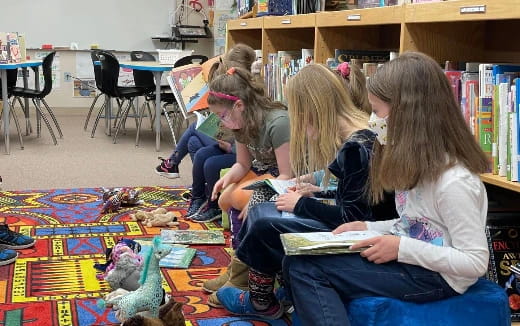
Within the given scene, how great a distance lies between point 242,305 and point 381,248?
2.54ft

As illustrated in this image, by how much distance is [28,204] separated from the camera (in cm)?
375

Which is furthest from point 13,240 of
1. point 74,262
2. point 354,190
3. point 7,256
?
point 354,190

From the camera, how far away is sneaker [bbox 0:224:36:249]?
2.88 m

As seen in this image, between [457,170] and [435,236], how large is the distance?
16cm

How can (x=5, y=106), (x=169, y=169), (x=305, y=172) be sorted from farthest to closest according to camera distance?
(x=5, y=106) < (x=169, y=169) < (x=305, y=172)

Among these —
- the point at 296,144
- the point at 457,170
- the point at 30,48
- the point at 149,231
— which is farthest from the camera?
the point at 30,48

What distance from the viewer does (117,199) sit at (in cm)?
363

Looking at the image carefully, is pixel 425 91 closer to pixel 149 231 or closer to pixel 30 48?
pixel 149 231

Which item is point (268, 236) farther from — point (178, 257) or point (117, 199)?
point (117, 199)

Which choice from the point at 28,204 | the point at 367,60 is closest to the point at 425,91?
the point at 367,60

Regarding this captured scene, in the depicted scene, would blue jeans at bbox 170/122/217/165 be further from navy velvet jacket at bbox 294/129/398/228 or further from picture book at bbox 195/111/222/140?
navy velvet jacket at bbox 294/129/398/228

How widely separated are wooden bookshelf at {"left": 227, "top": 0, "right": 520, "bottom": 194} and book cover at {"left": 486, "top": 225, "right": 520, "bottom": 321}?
154 millimetres

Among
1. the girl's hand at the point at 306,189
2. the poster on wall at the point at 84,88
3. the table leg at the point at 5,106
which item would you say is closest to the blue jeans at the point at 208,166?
the girl's hand at the point at 306,189

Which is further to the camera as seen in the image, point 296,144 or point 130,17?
point 130,17
